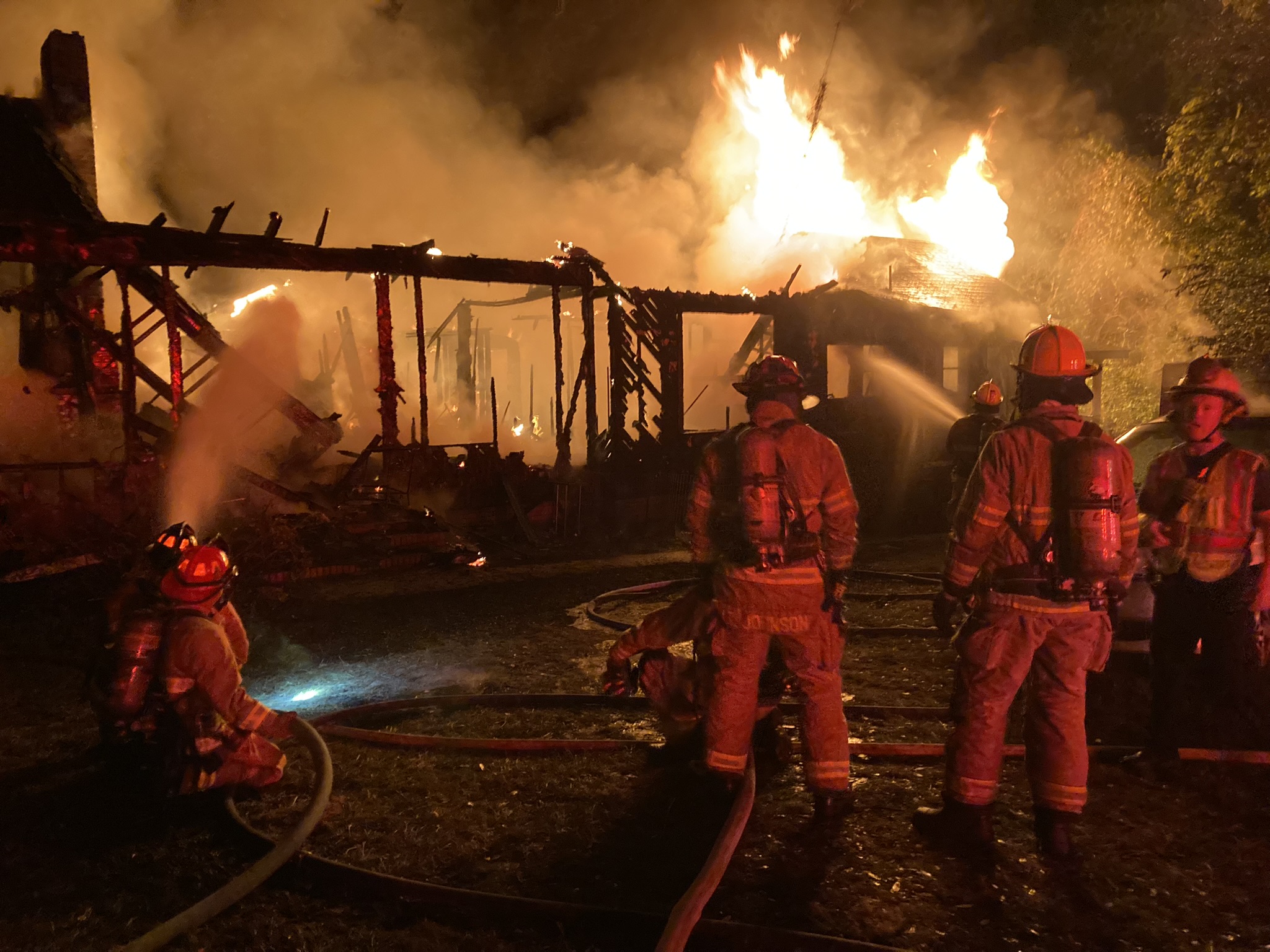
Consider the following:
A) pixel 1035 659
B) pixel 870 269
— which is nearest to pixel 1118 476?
pixel 1035 659

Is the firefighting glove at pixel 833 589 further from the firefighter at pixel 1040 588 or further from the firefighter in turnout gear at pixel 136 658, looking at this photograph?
the firefighter in turnout gear at pixel 136 658

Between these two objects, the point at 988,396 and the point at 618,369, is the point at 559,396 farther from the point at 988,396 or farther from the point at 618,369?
the point at 988,396

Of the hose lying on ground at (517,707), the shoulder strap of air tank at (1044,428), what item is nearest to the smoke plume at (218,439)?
the hose lying on ground at (517,707)

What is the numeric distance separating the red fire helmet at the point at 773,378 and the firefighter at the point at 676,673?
0.98 m

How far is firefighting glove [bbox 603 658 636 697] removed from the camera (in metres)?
4.12

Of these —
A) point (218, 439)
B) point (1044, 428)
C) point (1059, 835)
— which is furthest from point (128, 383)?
point (1059, 835)

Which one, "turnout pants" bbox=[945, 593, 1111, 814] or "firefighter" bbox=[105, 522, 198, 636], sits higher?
"firefighter" bbox=[105, 522, 198, 636]

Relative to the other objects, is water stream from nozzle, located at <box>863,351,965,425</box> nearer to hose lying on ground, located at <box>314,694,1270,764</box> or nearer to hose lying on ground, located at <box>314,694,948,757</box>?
hose lying on ground, located at <box>314,694,948,757</box>

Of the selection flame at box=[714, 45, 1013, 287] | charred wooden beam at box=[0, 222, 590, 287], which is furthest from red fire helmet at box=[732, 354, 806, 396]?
flame at box=[714, 45, 1013, 287]

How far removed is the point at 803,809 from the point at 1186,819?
1.63 meters

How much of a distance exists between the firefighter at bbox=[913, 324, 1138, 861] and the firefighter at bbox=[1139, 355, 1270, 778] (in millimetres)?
854

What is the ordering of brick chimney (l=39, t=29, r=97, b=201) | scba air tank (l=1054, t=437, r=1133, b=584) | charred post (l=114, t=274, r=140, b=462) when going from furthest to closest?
brick chimney (l=39, t=29, r=97, b=201) < charred post (l=114, t=274, r=140, b=462) < scba air tank (l=1054, t=437, r=1133, b=584)

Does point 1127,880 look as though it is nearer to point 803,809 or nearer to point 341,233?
point 803,809

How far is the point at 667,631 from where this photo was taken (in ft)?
13.1
